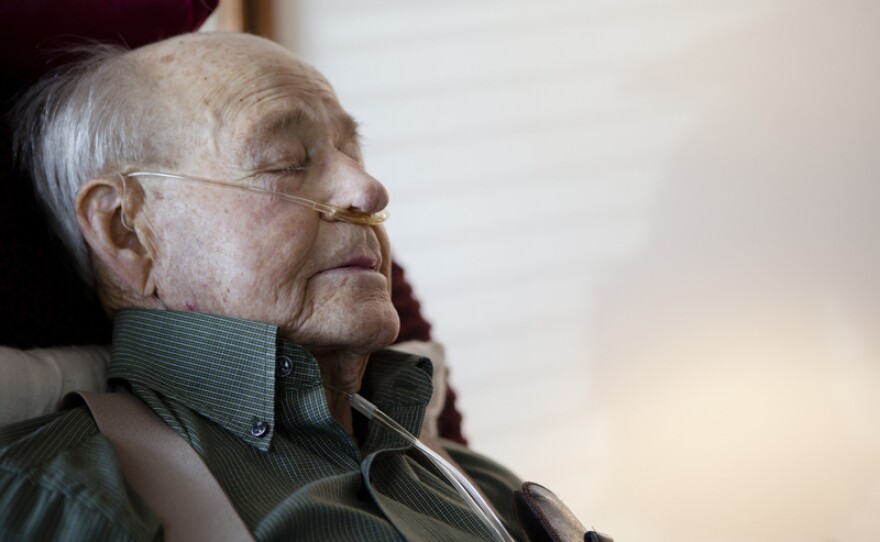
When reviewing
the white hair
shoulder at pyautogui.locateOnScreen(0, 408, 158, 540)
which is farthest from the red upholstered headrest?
shoulder at pyautogui.locateOnScreen(0, 408, 158, 540)

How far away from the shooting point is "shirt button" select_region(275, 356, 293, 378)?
1094 mm

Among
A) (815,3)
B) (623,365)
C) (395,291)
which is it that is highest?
(815,3)

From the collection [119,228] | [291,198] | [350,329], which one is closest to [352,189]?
[291,198]

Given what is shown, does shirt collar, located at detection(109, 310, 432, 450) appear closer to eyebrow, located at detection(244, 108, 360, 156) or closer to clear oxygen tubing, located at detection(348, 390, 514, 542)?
clear oxygen tubing, located at detection(348, 390, 514, 542)

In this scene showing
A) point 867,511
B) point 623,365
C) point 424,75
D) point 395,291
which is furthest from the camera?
point 424,75

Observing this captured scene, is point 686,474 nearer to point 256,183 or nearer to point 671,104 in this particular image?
point 671,104

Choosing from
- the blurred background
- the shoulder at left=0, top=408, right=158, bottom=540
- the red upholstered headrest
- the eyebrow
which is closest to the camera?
the shoulder at left=0, top=408, right=158, bottom=540

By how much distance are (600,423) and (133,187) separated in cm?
133

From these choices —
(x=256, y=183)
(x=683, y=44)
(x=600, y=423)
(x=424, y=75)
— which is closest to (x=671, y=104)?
(x=683, y=44)

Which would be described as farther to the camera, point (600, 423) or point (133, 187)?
point (600, 423)

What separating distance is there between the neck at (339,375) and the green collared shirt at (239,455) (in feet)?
0.22

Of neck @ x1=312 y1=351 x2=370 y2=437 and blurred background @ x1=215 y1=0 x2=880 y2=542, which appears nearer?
neck @ x1=312 y1=351 x2=370 y2=437

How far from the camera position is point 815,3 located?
6.87 feet

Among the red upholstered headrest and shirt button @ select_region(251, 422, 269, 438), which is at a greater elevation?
the red upholstered headrest
